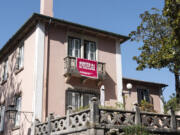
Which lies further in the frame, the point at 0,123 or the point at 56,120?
the point at 0,123

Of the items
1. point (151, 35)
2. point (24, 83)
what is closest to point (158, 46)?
point (151, 35)

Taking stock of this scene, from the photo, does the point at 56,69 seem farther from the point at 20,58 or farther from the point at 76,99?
the point at 20,58

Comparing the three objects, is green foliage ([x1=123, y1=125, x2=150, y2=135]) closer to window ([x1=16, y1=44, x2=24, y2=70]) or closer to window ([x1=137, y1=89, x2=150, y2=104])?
window ([x1=16, y1=44, x2=24, y2=70])

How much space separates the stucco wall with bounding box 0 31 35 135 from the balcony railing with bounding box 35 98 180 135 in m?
3.00

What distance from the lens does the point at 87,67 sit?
16734 mm

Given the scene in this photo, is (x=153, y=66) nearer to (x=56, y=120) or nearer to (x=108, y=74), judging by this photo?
(x=108, y=74)

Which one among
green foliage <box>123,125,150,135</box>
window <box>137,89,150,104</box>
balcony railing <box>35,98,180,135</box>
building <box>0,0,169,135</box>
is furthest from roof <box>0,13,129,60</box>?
green foliage <box>123,125,150,135</box>

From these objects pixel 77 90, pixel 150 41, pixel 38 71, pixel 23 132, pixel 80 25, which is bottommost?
pixel 23 132

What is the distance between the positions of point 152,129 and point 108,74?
691 cm

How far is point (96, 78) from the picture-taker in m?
16.8

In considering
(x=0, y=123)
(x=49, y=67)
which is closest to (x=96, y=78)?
(x=49, y=67)

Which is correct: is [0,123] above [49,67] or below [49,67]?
below

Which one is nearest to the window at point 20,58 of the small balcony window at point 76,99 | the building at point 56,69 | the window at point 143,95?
the building at point 56,69

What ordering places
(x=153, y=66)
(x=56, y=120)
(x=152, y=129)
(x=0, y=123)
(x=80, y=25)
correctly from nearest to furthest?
(x=152, y=129)
(x=56, y=120)
(x=153, y=66)
(x=80, y=25)
(x=0, y=123)
